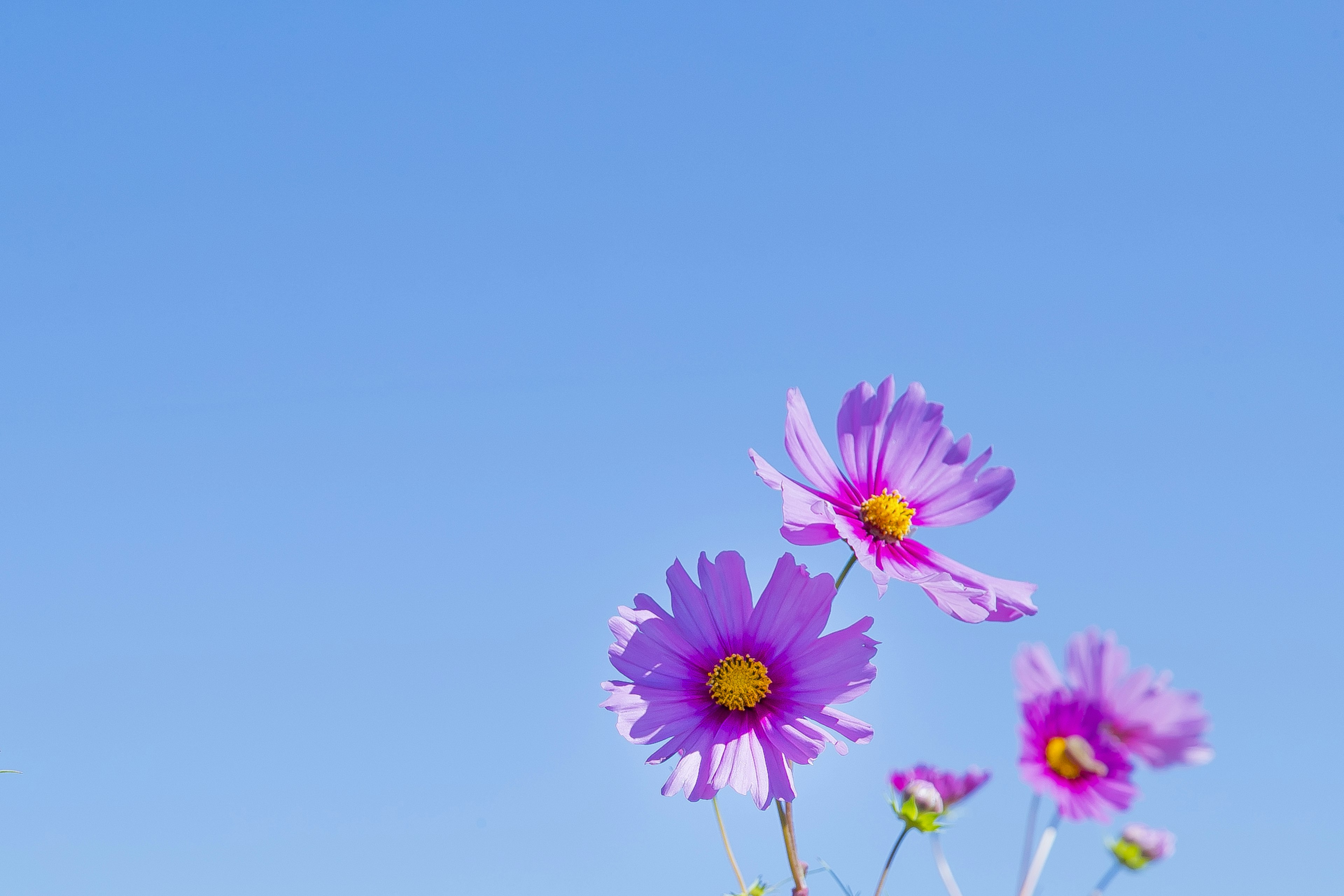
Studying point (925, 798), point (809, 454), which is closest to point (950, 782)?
point (925, 798)

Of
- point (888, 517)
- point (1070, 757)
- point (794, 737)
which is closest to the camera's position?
point (1070, 757)

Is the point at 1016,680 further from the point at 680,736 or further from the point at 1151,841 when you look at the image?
the point at 680,736

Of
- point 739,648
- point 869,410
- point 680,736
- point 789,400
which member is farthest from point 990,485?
point 680,736

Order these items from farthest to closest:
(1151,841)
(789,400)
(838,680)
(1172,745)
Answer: (789,400)
(838,680)
(1151,841)
(1172,745)

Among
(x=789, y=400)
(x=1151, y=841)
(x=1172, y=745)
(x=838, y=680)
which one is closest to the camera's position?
(x=1172, y=745)

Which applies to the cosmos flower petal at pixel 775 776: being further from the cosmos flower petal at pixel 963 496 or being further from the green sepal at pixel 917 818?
the cosmos flower petal at pixel 963 496

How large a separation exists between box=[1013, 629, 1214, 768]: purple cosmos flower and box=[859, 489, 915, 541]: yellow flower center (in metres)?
0.44

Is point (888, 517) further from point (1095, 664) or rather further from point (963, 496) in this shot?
point (1095, 664)

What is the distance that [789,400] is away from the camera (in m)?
1.29

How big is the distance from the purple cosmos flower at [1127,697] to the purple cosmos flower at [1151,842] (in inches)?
9.5

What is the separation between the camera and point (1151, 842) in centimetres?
102

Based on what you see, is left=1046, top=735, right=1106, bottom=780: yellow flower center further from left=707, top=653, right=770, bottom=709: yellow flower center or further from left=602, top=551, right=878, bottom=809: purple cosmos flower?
left=707, top=653, right=770, bottom=709: yellow flower center

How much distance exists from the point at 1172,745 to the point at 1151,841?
28 centimetres

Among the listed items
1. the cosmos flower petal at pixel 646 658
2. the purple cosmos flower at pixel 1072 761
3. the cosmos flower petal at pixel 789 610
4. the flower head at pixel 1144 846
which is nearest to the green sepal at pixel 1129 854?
the flower head at pixel 1144 846
